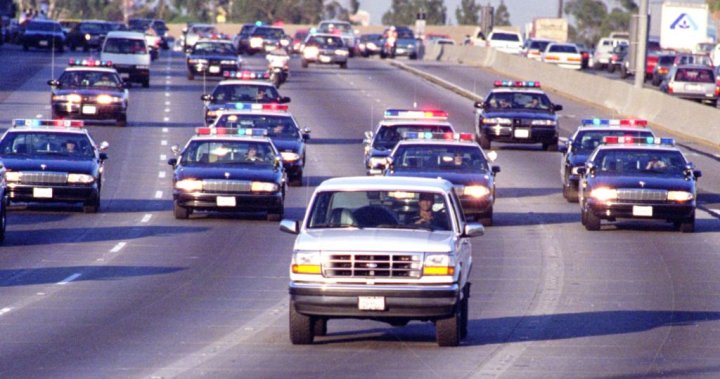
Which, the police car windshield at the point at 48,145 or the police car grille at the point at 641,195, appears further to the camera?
the police car windshield at the point at 48,145

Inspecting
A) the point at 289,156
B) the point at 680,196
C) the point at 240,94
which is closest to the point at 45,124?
the point at 289,156

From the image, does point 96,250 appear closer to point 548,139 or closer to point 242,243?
point 242,243

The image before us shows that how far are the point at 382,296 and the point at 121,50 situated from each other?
4869 cm

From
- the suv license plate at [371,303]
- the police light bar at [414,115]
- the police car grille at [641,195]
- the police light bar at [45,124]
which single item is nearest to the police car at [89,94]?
the police light bar at [414,115]

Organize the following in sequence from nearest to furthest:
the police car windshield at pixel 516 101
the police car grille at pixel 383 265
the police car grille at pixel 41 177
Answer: the police car grille at pixel 383 265, the police car grille at pixel 41 177, the police car windshield at pixel 516 101

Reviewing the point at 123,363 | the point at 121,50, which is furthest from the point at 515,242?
the point at 121,50

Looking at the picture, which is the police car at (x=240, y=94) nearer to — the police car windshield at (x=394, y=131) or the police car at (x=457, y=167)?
the police car windshield at (x=394, y=131)

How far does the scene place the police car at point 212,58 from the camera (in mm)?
64125

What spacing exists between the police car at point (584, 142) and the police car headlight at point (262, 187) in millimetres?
6927

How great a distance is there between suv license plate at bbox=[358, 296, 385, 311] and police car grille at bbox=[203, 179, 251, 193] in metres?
13.2

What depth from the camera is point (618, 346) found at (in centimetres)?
1566

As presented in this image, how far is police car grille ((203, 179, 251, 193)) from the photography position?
2769cm

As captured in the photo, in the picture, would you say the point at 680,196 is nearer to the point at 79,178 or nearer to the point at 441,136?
the point at 441,136

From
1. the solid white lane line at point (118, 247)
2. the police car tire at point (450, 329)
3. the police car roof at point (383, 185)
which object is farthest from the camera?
the solid white lane line at point (118, 247)
